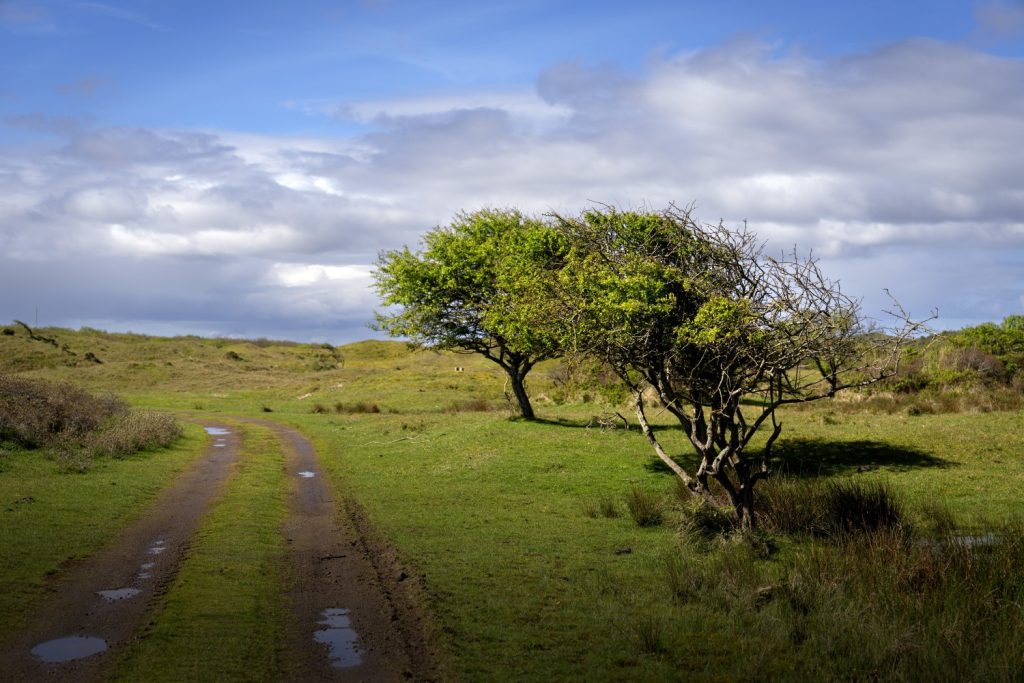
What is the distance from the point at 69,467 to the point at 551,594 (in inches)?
762

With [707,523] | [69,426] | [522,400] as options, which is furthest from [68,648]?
[522,400]

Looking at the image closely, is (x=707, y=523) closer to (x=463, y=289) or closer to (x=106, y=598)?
(x=106, y=598)

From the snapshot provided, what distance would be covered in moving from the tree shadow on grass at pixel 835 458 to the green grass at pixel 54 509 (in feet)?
52.6

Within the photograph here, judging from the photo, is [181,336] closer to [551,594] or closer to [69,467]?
[69,467]

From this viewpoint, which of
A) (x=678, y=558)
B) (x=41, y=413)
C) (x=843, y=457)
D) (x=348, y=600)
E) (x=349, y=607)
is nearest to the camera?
(x=349, y=607)

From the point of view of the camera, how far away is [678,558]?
1529cm

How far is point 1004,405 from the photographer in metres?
35.2

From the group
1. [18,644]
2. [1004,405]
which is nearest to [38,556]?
[18,644]

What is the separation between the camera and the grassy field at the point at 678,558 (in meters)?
10.4

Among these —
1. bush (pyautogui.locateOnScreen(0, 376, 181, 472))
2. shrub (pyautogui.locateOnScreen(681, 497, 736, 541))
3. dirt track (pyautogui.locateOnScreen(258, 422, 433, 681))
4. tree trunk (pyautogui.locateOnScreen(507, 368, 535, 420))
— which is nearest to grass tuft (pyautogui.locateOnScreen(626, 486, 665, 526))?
shrub (pyautogui.locateOnScreen(681, 497, 736, 541))

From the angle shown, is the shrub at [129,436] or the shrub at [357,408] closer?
the shrub at [129,436]

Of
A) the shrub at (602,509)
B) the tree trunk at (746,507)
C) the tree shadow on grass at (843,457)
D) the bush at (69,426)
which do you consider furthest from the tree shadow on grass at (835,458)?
the bush at (69,426)

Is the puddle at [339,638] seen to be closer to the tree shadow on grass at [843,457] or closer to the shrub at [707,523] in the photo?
the shrub at [707,523]

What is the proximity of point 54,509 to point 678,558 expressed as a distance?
15.2 meters
